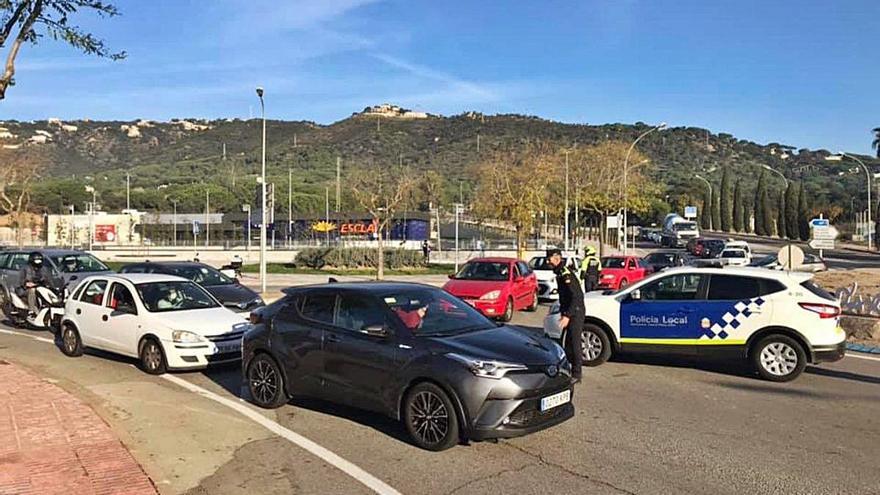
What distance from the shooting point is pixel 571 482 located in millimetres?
6211

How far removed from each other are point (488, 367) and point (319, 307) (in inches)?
97.8

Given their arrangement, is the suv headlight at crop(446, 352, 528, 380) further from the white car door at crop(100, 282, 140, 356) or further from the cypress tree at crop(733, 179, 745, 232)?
the cypress tree at crop(733, 179, 745, 232)

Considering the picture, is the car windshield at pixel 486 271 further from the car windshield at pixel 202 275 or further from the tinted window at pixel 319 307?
the tinted window at pixel 319 307

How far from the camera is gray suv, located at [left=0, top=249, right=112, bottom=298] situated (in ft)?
63.1

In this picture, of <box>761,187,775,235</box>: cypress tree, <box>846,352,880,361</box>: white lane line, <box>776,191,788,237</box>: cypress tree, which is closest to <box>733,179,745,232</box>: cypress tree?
<box>761,187,775,235</box>: cypress tree

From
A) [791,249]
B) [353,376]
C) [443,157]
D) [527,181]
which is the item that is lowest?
[353,376]

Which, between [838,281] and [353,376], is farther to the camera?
[838,281]

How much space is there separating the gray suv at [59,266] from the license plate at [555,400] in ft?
49.9

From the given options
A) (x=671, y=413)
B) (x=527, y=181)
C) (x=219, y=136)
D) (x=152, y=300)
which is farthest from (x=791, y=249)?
(x=219, y=136)

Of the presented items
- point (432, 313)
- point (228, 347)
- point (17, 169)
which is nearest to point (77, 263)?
point (228, 347)

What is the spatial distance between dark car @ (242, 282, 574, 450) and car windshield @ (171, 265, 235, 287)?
852cm

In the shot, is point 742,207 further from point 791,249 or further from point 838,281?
point 791,249

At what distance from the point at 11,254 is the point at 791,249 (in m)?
20.3

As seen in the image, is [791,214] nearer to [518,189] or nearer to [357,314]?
[518,189]
